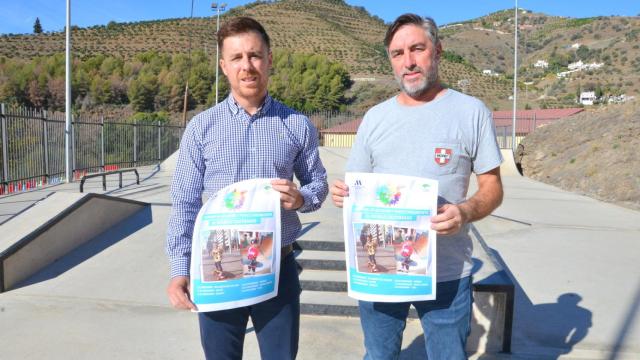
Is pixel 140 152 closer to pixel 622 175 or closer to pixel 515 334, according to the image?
pixel 622 175

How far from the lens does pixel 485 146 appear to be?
6.91 feet

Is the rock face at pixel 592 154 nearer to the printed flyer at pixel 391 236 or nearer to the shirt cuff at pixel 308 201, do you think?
the printed flyer at pixel 391 236

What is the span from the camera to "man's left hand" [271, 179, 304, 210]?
196 centimetres

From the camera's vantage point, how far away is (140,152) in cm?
2452

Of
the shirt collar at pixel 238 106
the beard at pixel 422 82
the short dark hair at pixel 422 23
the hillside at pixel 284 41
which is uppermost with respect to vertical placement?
the hillside at pixel 284 41

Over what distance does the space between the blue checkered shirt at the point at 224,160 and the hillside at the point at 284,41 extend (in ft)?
169

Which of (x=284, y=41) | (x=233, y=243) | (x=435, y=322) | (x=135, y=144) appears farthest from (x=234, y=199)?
(x=284, y=41)

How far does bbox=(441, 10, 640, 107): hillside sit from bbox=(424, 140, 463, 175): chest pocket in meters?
61.6

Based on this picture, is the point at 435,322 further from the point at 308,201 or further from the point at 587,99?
the point at 587,99

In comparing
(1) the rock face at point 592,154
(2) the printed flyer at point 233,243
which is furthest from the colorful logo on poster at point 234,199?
(1) the rock face at point 592,154

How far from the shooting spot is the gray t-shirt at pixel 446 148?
211 cm

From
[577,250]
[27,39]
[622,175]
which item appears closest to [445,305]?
[577,250]

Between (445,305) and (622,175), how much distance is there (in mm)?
16079

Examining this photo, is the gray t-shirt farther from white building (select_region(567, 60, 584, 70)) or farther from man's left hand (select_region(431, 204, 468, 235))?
white building (select_region(567, 60, 584, 70))
